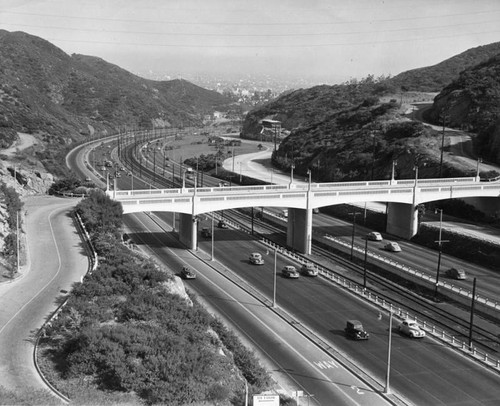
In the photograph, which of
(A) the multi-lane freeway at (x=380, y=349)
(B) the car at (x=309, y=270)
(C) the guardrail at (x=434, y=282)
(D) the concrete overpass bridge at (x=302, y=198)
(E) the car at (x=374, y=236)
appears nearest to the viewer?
(A) the multi-lane freeway at (x=380, y=349)

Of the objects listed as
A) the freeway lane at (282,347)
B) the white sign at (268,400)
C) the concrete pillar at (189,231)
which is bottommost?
the freeway lane at (282,347)

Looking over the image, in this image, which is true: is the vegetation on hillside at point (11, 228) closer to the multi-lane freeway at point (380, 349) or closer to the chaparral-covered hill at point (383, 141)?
the multi-lane freeway at point (380, 349)

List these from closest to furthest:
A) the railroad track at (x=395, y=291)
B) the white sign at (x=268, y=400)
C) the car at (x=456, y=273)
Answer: the white sign at (x=268, y=400), the railroad track at (x=395, y=291), the car at (x=456, y=273)

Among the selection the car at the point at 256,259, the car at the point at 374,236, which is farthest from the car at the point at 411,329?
the car at the point at 374,236

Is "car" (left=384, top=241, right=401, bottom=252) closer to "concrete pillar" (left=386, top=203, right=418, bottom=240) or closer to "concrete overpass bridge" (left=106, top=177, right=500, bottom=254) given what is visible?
"concrete overpass bridge" (left=106, top=177, right=500, bottom=254)

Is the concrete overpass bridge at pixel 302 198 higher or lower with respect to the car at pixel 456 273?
higher

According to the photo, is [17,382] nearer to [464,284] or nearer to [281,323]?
[281,323]

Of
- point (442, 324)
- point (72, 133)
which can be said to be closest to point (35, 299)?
point (442, 324)
